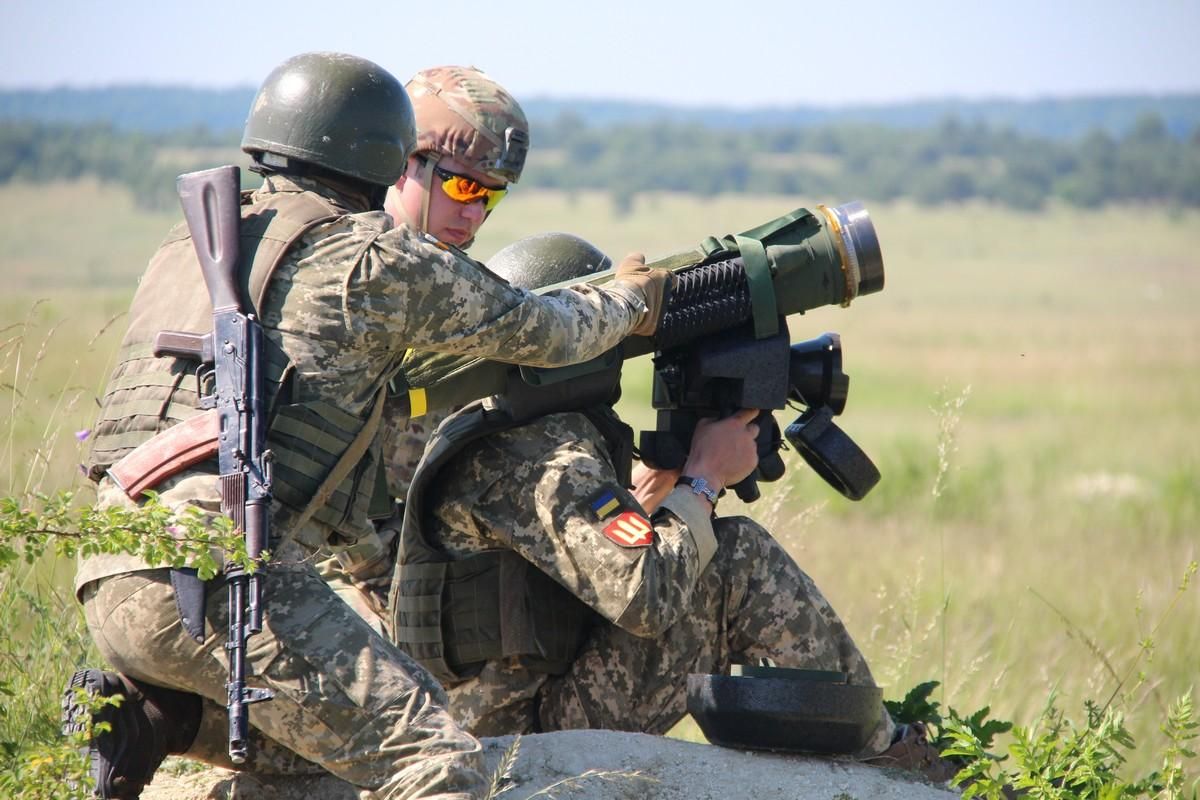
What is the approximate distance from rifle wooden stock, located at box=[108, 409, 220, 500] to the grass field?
150cm

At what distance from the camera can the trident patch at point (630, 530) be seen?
163 inches

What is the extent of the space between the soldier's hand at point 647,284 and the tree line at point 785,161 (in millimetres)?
68004

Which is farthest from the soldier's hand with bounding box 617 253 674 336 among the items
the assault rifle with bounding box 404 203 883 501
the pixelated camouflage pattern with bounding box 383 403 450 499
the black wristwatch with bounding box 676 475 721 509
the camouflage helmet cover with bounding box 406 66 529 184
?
the pixelated camouflage pattern with bounding box 383 403 450 499

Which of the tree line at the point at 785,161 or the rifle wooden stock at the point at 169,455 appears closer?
the rifle wooden stock at the point at 169,455

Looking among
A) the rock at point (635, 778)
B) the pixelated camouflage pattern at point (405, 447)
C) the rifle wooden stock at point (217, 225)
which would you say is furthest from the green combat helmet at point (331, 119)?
the rock at point (635, 778)

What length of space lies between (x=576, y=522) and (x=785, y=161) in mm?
111788

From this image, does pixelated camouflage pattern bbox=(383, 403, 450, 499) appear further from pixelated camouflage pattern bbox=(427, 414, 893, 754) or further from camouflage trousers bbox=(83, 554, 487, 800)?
camouflage trousers bbox=(83, 554, 487, 800)

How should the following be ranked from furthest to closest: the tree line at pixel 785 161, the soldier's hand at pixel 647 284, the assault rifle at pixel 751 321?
the tree line at pixel 785 161 → the assault rifle at pixel 751 321 → the soldier's hand at pixel 647 284

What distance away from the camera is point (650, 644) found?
4.60m

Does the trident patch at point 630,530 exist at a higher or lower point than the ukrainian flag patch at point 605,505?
lower

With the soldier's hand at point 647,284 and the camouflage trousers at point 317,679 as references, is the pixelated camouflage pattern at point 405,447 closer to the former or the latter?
the soldier's hand at point 647,284

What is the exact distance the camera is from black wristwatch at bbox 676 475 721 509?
177 inches

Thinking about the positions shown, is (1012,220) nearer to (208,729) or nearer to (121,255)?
(121,255)

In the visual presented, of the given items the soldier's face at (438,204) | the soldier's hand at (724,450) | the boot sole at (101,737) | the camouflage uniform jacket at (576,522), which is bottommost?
the boot sole at (101,737)
